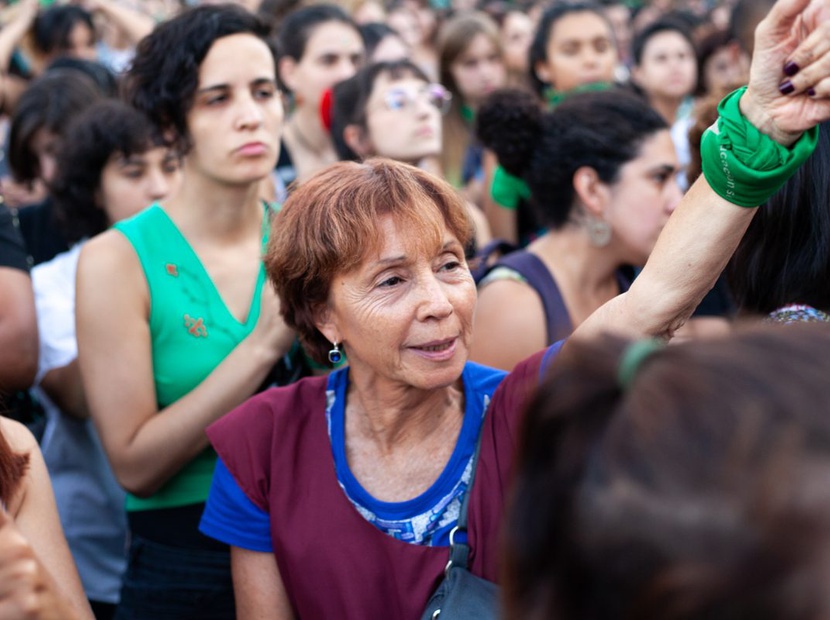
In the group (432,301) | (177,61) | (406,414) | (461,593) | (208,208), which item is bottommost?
(461,593)

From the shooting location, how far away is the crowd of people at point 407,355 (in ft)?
2.98

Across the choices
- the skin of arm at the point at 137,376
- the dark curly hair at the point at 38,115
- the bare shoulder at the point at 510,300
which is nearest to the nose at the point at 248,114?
the skin of arm at the point at 137,376

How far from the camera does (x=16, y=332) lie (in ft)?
9.32

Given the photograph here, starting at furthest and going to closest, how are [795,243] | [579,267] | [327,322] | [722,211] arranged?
1. [579,267]
2. [327,322]
3. [795,243]
4. [722,211]

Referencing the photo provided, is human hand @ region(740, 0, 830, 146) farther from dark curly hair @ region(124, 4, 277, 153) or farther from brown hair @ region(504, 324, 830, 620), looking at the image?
dark curly hair @ region(124, 4, 277, 153)

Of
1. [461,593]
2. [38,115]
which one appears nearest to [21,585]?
[461,593]

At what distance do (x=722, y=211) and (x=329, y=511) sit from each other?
987mm

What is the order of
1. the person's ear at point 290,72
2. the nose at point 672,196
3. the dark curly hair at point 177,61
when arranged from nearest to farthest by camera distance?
the dark curly hair at point 177,61 → the nose at point 672,196 → the person's ear at point 290,72

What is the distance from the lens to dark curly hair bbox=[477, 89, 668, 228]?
3367 mm

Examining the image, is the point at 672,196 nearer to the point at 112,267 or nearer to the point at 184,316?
the point at 184,316

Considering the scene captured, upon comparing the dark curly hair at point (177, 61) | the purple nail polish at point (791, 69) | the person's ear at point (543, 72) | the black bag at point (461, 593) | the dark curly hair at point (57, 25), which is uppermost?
the dark curly hair at point (57, 25)

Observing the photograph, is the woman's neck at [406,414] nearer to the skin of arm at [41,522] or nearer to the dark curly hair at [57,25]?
the skin of arm at [41,522]

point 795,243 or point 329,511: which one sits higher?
point 795,243

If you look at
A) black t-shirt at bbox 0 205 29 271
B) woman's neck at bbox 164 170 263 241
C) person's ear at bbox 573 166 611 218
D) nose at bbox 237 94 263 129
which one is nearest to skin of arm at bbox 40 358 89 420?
black t-shirt at bbox 0 205 29 271
